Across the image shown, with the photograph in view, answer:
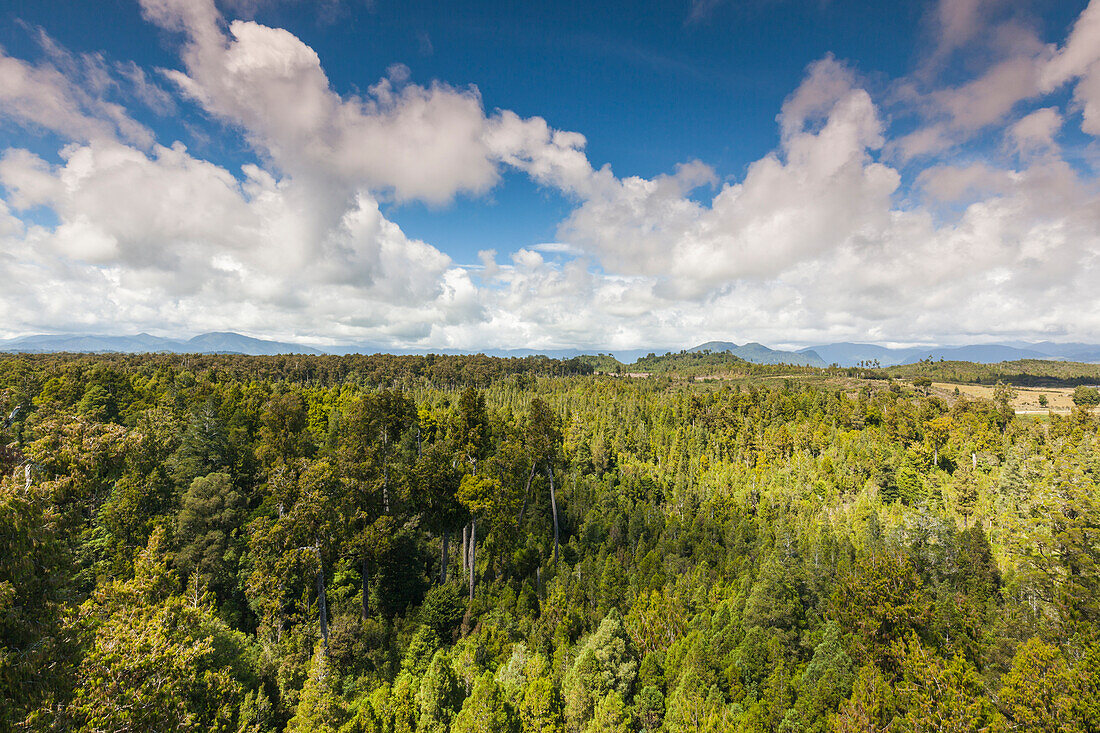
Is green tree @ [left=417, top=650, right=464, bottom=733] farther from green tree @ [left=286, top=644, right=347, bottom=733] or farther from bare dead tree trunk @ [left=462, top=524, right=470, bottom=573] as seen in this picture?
→ bare dead tree trunk @ [left=462, top=524, right=470, bottom=573]

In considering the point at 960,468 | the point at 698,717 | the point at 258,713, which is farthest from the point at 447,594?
the point at 960,468

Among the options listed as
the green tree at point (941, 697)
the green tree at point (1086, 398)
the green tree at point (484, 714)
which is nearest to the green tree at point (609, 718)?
the green tree at point (484, 714)

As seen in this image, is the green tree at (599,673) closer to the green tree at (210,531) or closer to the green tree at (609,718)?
the green tree at (609,718)

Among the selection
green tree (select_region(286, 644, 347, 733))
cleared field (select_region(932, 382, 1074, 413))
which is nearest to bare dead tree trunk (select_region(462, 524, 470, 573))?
green tree (select_region(286, 644, 347, 733))

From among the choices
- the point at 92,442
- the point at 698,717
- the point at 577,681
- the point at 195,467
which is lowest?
the point at 698,717

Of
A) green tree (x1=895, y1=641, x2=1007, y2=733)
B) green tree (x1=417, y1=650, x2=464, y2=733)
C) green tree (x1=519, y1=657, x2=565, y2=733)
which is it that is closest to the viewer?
green tree (x1=417, y1=650, x2=464, y2=733)

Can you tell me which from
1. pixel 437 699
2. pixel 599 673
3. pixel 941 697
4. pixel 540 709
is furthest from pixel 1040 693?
pixel 437 699

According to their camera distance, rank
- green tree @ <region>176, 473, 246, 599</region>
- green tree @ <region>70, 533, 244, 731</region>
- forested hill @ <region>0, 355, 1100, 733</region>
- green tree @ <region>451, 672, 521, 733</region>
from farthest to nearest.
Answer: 1. green tree @ <region>176, 473, 246, 599</region>
2. green tree @ <region>451, 672, 521, 733</region>
3. forested hill @ <region>0, 355, 1100, 733</region>
4. green tree @ <region>70, 533, 244, 731</region>

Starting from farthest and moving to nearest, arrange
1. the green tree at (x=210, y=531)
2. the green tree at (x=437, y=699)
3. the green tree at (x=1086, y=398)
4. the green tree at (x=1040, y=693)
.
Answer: the green tree at (x=1086, y=398) < the green tree at (x=210, y=531) < the green tree at (x=1040, y=693) < the green tree at (x=437, y=699)

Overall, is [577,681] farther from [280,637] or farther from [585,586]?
[280,637]
